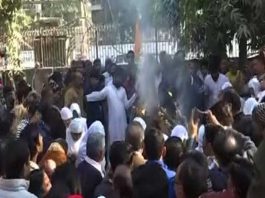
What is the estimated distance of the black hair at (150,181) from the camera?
4.82 meters

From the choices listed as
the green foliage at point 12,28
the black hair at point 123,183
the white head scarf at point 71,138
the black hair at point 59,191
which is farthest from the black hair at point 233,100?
the green foliage at point 12,28

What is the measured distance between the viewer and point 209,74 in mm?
11023

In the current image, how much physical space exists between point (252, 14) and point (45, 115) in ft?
23.7

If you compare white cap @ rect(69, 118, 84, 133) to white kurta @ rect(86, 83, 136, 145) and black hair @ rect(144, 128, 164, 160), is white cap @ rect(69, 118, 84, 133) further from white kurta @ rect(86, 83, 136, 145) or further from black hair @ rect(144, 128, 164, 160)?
white kurta @ rect(86, 83, 136, 145)

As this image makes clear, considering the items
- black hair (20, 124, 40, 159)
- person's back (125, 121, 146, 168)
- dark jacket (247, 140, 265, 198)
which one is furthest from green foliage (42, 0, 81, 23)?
dark jacket (247, 140, 265, 198)

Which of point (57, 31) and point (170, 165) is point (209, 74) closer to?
point (170, 165)

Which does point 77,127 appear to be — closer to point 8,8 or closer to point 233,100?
point 233,100

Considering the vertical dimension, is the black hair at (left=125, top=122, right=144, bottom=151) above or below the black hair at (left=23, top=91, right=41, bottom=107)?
below

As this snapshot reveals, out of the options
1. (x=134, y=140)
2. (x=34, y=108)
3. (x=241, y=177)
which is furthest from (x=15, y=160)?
(x=34, y=108)

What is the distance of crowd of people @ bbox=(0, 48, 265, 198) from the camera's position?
4328mm

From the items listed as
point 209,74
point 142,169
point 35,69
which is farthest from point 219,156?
point 35,69

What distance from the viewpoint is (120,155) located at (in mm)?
5164

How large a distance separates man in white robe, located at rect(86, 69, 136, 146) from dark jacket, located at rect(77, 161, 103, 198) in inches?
158

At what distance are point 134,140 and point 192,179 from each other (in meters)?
1.70
